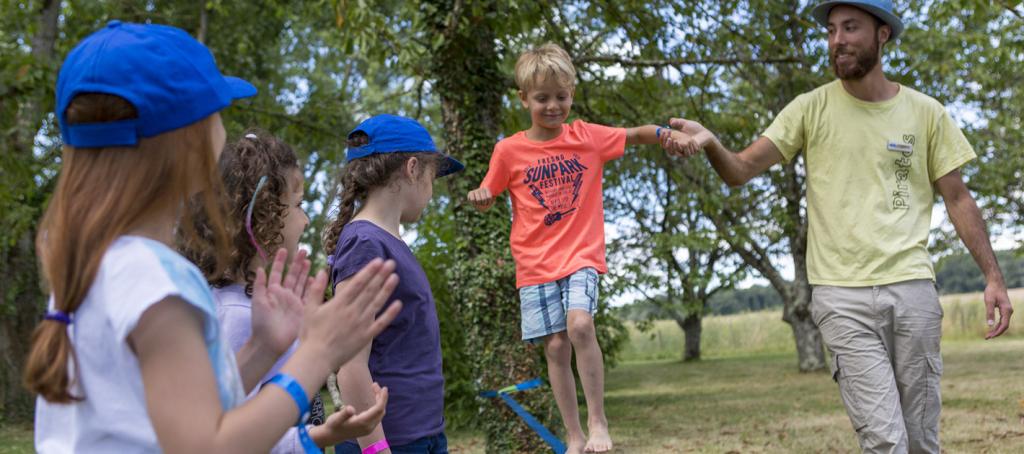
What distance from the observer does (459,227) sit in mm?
7395

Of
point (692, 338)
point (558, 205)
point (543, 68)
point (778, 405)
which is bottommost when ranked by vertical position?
point (778, 405)

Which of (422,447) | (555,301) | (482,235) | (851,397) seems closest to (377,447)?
(422,447)

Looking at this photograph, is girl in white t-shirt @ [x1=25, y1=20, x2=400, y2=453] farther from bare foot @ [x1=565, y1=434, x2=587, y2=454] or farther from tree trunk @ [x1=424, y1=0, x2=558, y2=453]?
tree trunk @ [x1=424, y1=0, x2=558, y2=453]

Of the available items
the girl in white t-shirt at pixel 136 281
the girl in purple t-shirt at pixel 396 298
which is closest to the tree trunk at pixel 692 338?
the girl in purple t-shirt at pixel 396 298

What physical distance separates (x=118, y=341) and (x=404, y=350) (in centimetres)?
183

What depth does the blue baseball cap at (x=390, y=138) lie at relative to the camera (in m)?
3.67

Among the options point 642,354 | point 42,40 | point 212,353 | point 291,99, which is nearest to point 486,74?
point 212,353

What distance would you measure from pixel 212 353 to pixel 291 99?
25118mm

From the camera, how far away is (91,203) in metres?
1.70

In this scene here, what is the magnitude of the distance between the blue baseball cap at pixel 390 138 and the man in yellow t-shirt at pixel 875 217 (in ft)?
4.71

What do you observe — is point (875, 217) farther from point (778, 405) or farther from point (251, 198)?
point (778, 405)

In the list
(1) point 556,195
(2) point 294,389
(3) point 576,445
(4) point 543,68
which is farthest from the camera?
(3) point 576,445

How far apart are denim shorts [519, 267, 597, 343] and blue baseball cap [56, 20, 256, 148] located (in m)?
3.24

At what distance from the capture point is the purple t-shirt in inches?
132
